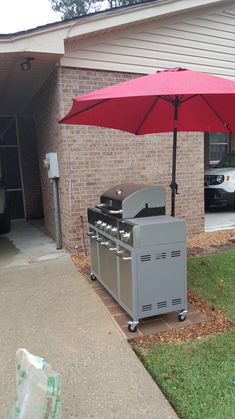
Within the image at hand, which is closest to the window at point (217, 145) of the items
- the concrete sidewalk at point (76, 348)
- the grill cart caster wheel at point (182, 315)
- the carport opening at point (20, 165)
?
the carport opening at point (20, 165)

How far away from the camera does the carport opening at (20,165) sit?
9.96 m

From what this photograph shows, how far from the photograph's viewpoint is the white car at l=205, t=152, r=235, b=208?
9078 mm

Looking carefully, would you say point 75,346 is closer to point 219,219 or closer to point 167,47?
point 167,47

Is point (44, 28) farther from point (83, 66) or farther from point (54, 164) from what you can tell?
point (54, 164)

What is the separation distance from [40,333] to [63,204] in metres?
3.06

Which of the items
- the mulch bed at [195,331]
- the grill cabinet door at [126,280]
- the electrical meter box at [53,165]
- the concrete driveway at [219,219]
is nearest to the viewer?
the mulch bed at [195,331]

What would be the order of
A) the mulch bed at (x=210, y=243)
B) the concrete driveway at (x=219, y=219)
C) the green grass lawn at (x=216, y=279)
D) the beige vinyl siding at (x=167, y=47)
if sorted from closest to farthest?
the green grass lawn at (x=216, y=279)
the beige vinyl siding at (x=167, y=47)
the mulch bed at (x=210, y=243)
the concrete driveway at (x=219, y=219)

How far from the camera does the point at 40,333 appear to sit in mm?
3322

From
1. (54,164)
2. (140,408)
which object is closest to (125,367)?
(140,408)

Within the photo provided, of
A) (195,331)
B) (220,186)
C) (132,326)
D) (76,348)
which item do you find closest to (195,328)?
(195,331)

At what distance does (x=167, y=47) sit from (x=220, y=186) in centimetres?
413

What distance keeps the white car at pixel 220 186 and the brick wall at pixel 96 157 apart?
7.77ft

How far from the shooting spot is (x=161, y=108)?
4.35 meters

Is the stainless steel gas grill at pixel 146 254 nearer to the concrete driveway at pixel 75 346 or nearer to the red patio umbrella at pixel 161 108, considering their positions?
the concrete driveway at pixel 75 346
